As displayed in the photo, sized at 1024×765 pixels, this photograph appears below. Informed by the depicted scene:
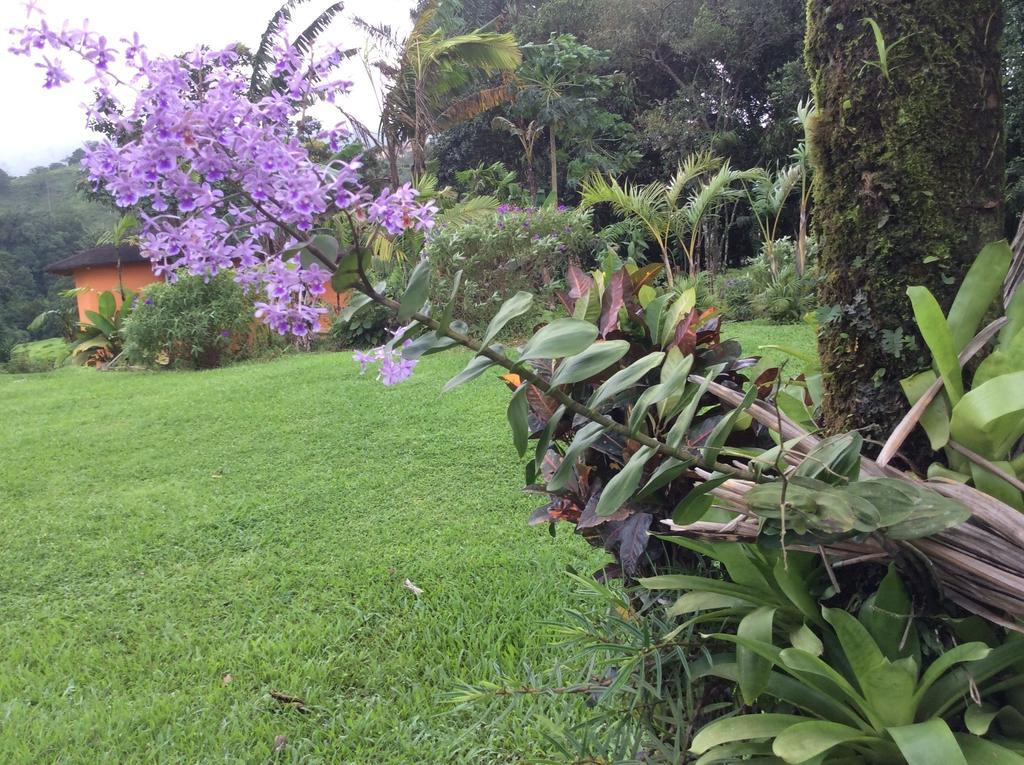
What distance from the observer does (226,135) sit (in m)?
0.77

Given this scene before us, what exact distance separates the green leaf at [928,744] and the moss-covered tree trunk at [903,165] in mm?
480

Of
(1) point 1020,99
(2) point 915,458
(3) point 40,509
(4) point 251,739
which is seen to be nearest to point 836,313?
(2) point 915,458

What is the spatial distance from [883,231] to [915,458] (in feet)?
1.28

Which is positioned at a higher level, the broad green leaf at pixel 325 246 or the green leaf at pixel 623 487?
the broad green leaf at pixel 325 246

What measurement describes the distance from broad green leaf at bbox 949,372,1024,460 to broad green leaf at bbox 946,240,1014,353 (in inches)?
4.2

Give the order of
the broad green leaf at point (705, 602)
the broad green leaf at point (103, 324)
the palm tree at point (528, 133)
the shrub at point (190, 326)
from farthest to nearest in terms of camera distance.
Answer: the palm tree at point (528, 133) < the broad green leaf at point (103, 324) < the shrub at point (190, 326) < the broad green leaf at point (705, 602)

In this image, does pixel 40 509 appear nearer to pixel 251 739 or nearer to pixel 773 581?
pixel 251 739

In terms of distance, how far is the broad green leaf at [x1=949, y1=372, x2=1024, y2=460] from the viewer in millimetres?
894

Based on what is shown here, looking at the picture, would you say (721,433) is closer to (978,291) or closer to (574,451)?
(574,451)

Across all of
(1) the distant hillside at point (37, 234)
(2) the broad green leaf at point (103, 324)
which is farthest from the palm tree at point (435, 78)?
(1) the distant hillside at point (37, 234)

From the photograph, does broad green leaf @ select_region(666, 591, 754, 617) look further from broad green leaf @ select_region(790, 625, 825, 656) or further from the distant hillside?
the distant hillside

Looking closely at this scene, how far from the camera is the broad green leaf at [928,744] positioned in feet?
2.69

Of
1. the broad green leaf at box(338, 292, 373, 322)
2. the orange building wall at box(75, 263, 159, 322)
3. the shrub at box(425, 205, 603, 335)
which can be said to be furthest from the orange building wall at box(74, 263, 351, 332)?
the broad green leaf at box(338, 292, 373, 322)

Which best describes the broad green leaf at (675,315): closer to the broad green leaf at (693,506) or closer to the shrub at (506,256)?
the broad green leaf at (693,506)
